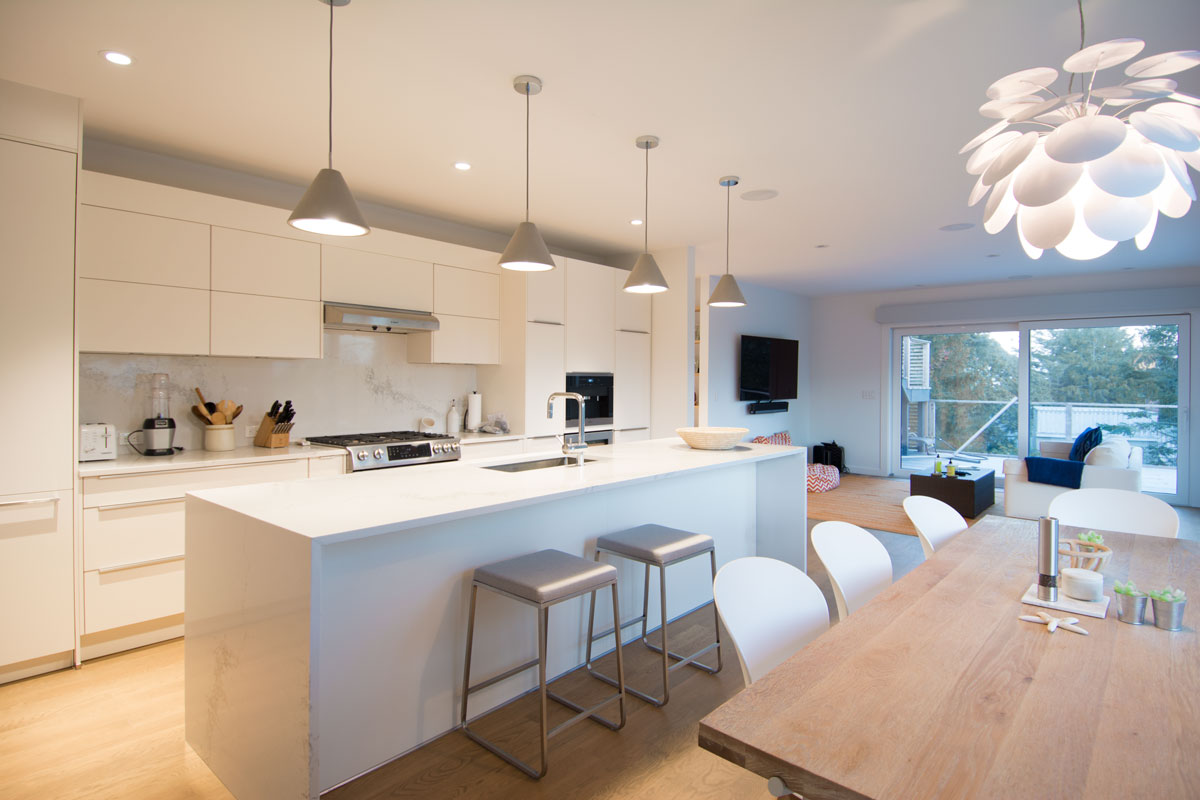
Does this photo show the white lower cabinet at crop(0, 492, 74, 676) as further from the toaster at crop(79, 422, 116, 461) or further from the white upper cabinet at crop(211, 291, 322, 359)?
the white upper cabinet at crop(211, 291, 322, 359)

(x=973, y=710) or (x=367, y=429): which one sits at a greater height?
(x=367, y=429)

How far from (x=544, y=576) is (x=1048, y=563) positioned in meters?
1.45

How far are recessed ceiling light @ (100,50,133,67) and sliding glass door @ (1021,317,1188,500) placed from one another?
773cm

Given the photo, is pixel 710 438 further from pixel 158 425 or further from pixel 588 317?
pixel 158 425

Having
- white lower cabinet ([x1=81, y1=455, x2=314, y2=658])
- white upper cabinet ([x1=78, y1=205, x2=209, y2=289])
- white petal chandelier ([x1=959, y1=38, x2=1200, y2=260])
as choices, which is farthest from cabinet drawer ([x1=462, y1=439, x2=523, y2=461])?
white petal chandelier ([x1=959, y1=38, x2=1200, y2=260])

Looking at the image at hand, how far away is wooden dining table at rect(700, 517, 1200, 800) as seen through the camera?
916 millimetres

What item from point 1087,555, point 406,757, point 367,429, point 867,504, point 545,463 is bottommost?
point 406,757

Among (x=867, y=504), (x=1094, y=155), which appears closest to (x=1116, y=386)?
(x=867, y=504)

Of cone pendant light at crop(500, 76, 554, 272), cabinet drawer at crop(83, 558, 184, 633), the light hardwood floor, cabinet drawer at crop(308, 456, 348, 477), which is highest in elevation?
cone pendant light at crop(500, 76, 554, 272)

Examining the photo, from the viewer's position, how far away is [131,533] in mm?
2904

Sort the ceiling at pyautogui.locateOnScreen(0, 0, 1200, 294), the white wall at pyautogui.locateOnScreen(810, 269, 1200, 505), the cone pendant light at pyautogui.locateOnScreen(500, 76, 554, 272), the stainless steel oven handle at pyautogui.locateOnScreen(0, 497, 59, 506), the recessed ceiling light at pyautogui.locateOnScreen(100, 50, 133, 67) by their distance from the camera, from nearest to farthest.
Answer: the ceiling at pyautogui.locateOnScreen(0, 0, 1200, 294), the recessed ceiling light at pyautogui.locateOnScreen(100, 50, 133, 67), the stainless steel oven handle at pyautogui.locateOnScreen(0, 497, 59, 506), the cone pendant light at pyautogui.locateOnScreen(500, 76, 554, 272), the white wall at pyautogui.locateOnScreen(810, 269, 1200, 505)

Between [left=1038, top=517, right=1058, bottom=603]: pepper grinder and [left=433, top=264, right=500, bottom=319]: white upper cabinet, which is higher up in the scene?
[left=433, top=264, right=500, bottom=319]: white upper cabinet

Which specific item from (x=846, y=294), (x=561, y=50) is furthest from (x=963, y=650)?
(x=846, y=294)

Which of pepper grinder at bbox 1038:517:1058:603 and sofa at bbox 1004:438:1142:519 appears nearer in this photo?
pepper grinder at bbox 1038:517:1058:603
